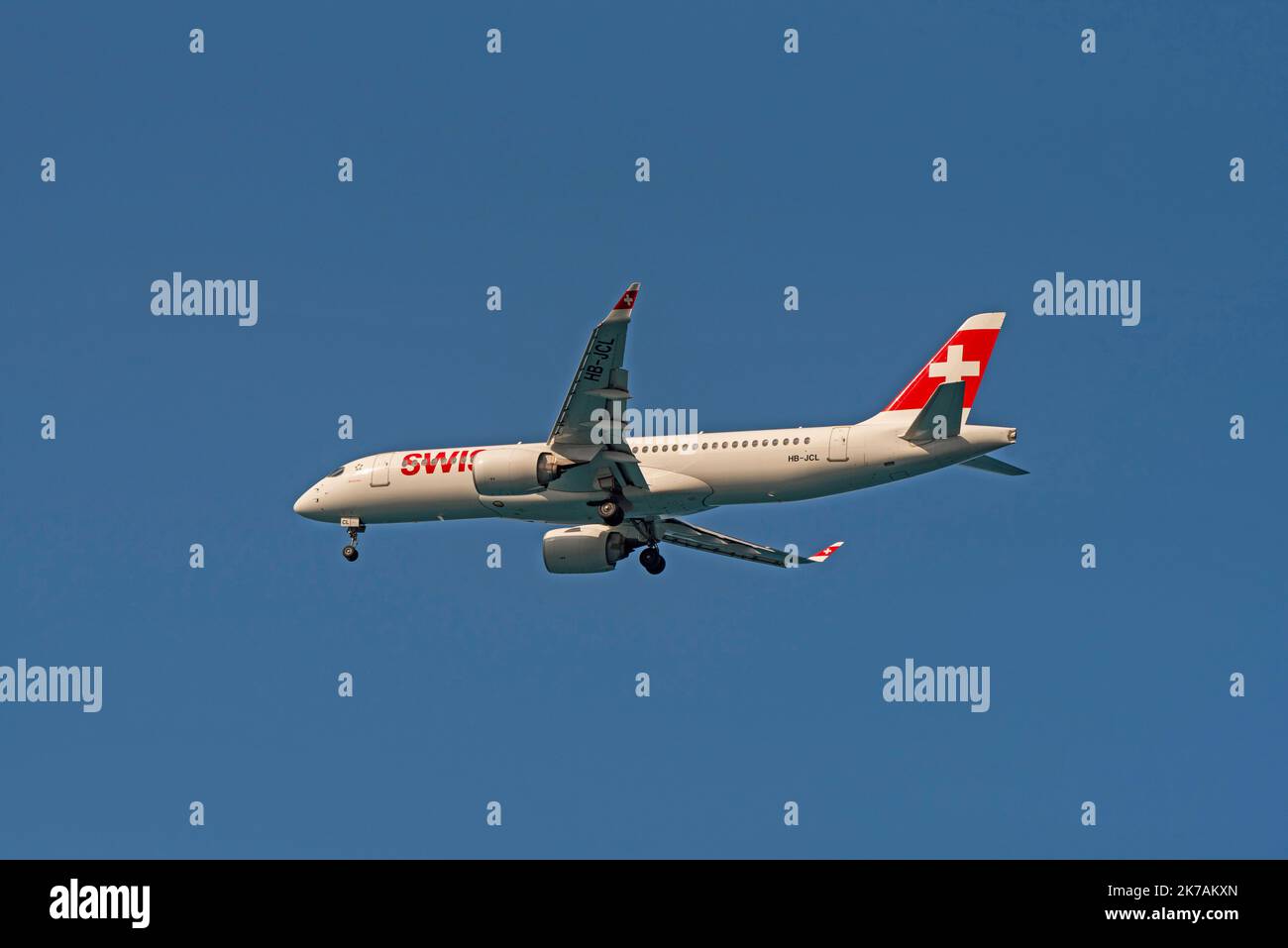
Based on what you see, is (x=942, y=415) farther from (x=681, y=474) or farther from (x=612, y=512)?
(x=612, y=512)

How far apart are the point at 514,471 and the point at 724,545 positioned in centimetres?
1005

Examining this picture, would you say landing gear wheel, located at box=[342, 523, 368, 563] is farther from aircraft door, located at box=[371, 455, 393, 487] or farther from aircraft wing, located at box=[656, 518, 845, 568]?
aircraft wing, located at box=[656, 518, 845, 568]

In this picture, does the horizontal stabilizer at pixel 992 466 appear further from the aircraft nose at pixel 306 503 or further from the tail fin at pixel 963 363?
the aircraft nose at pixel 306 503

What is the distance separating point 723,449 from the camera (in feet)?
159

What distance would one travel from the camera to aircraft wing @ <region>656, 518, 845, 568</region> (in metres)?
55.3

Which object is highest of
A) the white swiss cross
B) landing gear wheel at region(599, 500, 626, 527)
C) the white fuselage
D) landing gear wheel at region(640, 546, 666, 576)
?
the white swiss cross

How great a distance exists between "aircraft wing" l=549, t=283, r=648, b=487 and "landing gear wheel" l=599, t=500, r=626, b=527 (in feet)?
2.21

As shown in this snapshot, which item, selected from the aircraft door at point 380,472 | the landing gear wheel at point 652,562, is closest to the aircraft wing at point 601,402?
the landing gear wheel at point 652,562

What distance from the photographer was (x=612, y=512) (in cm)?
4925

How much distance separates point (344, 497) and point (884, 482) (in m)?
16.1

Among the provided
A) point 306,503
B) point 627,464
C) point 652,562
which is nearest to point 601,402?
point 627,464

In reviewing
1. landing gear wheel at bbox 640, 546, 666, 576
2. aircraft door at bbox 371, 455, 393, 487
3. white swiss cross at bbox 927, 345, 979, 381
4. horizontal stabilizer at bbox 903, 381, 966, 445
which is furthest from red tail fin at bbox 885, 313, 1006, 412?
aircraft door at bbox 371, 455, 393, 487

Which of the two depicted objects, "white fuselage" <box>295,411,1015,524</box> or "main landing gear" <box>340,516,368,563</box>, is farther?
"main landing gear" <box>340,516,368,563</box>

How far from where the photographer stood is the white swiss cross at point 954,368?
47812mm
